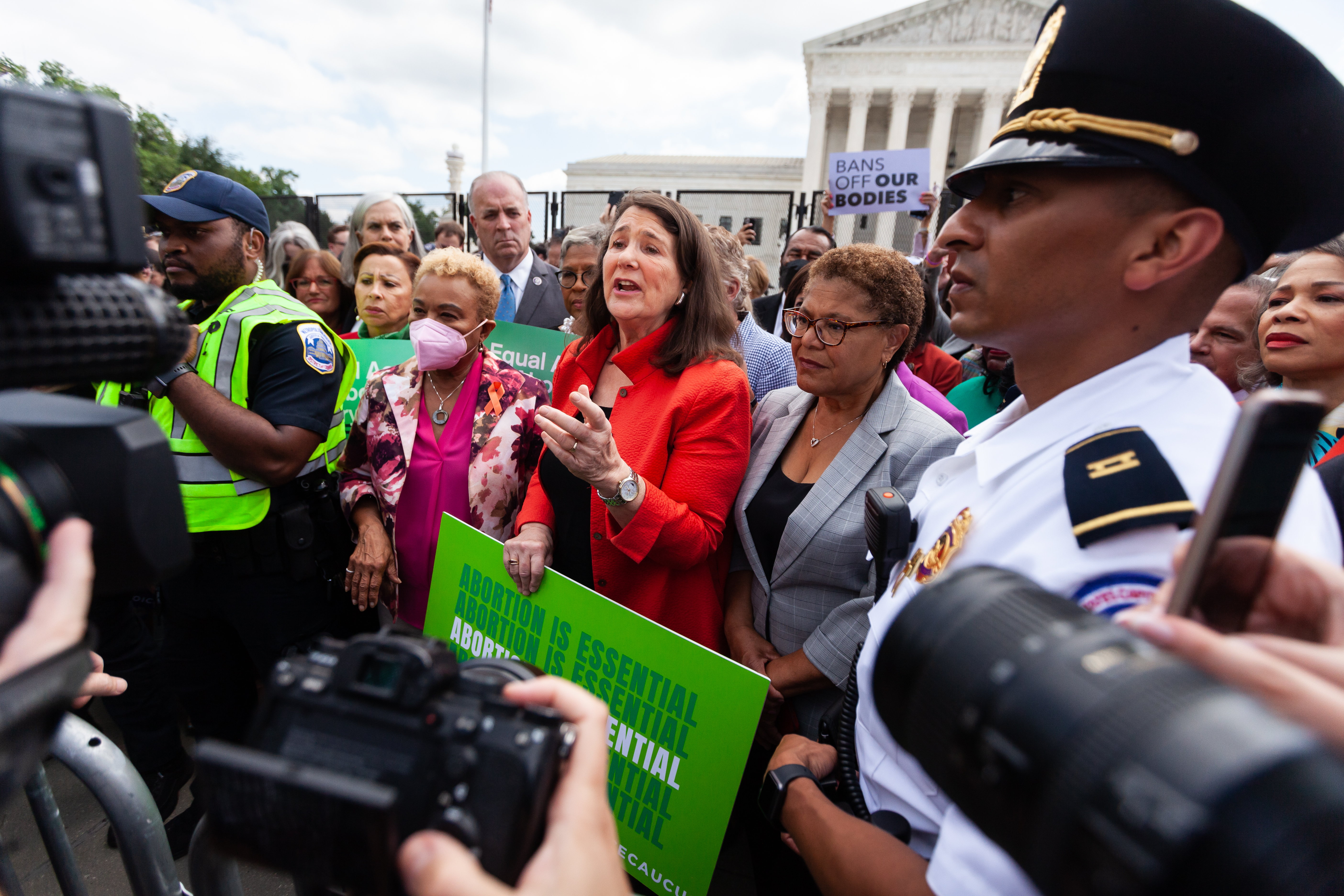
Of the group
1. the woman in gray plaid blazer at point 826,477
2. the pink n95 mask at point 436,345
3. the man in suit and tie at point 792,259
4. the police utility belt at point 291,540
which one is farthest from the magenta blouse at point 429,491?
the man in suit and tie at point 792,259

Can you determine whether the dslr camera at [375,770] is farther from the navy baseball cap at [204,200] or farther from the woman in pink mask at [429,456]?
the navy baseball cap at [204,200]

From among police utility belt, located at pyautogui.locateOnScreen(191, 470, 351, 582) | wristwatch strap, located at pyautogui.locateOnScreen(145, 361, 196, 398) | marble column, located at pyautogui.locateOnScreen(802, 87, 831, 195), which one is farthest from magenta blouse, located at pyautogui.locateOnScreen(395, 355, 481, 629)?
marble column, located at pyautogui.locateOnScreen(802, 87, 831, 195)

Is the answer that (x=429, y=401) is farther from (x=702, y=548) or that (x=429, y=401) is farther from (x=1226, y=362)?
(x=1226, y=362)

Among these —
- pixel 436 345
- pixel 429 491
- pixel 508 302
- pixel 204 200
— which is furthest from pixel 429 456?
pixel 508 302

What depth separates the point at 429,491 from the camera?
2.54 meters

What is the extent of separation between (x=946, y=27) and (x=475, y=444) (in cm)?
4475

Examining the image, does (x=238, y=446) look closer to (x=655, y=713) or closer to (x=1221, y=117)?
(x=655, y=713)

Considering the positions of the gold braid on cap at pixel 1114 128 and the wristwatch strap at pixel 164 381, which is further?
the wristwatch strap at pixel 164 381

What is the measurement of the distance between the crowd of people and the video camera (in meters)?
0.47

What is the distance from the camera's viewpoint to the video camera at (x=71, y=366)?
1.96ft

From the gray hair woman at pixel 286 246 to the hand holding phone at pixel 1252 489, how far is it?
523 centimetres

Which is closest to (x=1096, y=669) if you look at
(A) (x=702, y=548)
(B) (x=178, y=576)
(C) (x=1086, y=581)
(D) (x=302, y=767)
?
(C) (x=1086, y=581)

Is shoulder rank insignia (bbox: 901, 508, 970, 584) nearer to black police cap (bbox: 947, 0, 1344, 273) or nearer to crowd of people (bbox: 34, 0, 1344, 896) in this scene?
crowd of people (bbox: 34, 0, 1344, 896)

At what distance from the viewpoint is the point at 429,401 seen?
2.67 metres
